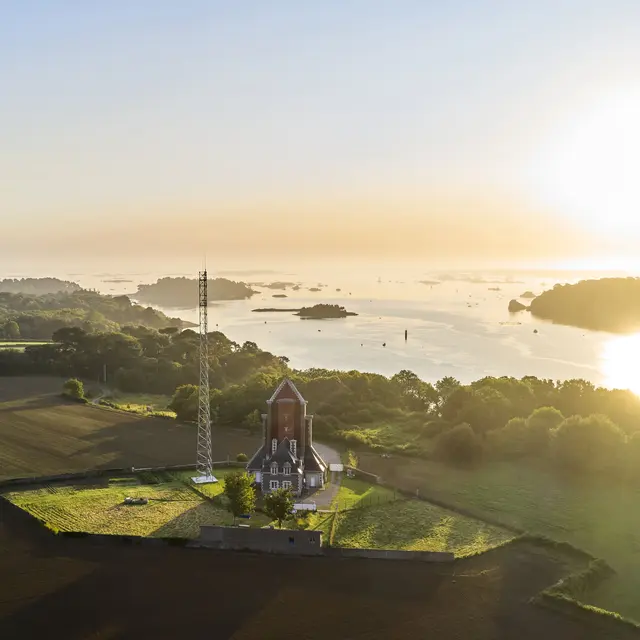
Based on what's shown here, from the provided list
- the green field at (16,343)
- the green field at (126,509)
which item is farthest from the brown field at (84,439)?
the green field at (16,343)

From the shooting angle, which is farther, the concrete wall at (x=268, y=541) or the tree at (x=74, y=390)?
the tree at (x=74, y=390)

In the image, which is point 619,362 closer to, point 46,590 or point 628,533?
point 628,533

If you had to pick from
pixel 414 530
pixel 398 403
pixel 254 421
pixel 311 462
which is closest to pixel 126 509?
pixel 311 462

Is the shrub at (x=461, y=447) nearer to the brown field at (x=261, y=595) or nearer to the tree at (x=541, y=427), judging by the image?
the tree at (x=541, y=427)

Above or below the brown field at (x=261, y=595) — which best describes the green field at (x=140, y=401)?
below

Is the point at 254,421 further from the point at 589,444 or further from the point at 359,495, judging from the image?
the point at 589,444

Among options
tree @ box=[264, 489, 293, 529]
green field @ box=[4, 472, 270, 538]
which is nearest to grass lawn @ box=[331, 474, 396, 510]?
tree @ box=[264, 489, 293, 529]

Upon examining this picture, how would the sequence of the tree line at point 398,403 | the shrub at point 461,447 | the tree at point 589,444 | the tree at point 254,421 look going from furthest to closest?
the tree at point 254,421 → the shrub at point 461,447 → the tree line at point 398,403 → the tree at point 589,444

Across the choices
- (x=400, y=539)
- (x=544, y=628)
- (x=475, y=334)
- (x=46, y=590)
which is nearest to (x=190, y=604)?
(x=46, y=590)
